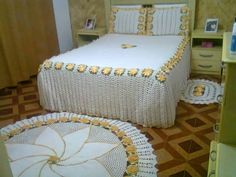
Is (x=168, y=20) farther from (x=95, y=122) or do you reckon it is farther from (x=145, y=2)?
(x=95, y=122)

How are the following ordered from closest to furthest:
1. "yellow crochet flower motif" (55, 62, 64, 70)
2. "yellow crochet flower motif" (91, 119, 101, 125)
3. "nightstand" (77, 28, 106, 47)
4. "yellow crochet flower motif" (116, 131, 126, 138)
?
"yellow crochet flower motif" (116, 131, 126, 138) < "yellow crochet flower motif" (91, 119, 101, 125) < "yellow crochet flower motif" (55, 62, 64, 70) < "nightstand" (77, 28, 106, 47)

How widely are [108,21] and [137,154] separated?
2.62 meters

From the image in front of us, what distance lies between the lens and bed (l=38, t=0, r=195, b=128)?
231cm

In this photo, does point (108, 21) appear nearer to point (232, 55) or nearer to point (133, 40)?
point (133, 40)

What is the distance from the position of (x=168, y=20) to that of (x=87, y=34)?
4.54 feet

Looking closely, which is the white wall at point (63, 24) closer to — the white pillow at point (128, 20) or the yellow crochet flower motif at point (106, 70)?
the white pillow at point (128, 20)

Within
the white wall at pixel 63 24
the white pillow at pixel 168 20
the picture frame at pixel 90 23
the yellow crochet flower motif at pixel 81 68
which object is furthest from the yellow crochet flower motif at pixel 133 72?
the white wall at pixel 63 24

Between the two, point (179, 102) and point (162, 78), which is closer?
point (162, 78)

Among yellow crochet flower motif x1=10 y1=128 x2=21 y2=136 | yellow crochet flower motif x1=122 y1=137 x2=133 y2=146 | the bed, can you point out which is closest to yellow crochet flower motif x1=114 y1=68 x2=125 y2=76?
the bed

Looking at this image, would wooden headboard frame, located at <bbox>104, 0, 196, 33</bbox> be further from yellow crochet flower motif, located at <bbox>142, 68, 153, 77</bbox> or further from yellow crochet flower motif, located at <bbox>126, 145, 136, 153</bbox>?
yellow crochet flower motif, located at <bbox>126, 145, 136, 153</bbox>

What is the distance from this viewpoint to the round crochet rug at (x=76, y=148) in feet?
6.17

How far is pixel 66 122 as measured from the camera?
8.42 feet

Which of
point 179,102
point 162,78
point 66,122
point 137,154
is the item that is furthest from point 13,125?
point 179,102

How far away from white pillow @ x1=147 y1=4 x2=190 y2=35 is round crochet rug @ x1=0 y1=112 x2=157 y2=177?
1.70 metres
